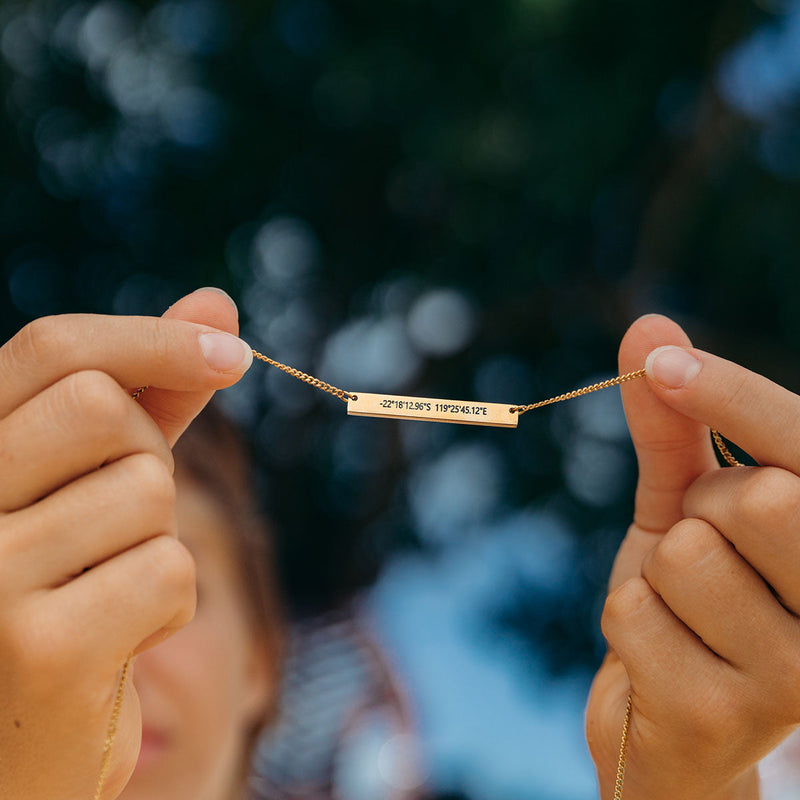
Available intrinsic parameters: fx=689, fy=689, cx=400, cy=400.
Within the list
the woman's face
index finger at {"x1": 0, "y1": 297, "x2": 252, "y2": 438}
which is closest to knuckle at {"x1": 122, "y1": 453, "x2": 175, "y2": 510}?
index finger at {"x1": 0, "y1": 297, "x2": 252, "y2": 438}

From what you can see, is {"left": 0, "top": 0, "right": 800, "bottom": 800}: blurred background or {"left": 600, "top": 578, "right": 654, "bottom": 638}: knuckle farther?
{"left": 0, "top": 0, "right": 800, "bottom": 800}: blurred background

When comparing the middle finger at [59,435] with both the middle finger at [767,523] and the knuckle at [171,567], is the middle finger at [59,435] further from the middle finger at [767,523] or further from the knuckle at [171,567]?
the middle finger at [767,523]

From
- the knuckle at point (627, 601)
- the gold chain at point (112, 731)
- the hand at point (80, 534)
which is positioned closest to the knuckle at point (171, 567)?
the hand at point (80, 534)

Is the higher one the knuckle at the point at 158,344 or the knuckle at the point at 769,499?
the knuckle at the point at 158,344

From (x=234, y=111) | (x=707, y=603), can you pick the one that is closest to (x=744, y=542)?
(x=707, y=603)

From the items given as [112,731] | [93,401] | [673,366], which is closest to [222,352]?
[93,401]

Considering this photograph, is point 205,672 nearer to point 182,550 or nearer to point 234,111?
point 182,550

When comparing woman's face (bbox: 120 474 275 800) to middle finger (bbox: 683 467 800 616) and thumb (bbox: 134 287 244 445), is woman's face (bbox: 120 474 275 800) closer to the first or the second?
thumb (bbox: 134 287 244 445)
